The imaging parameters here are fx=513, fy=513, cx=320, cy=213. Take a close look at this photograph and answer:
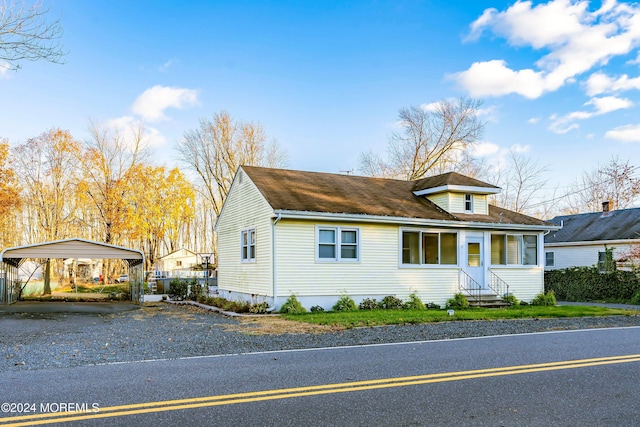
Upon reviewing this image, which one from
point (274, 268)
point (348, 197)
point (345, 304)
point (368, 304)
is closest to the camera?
point (274, 268)

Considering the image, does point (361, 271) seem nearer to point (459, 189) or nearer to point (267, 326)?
point (267, 326)

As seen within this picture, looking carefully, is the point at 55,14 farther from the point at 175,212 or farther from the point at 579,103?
the point at 175,212

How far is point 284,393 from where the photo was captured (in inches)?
236

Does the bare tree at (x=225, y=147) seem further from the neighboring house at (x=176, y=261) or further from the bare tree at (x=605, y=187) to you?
the bare tree at (x=605, y=187)

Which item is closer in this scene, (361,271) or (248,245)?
(361,271)

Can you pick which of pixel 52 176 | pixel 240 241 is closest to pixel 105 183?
pixel 52 176

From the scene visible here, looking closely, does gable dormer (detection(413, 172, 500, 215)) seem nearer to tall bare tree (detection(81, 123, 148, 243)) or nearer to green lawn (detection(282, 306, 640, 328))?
green lawn (detection(282, 306, 640, 328))

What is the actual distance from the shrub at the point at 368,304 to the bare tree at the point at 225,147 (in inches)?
1066

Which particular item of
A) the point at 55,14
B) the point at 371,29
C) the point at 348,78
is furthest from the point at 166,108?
the point at 55,14

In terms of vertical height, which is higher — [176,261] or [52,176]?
[52,176]

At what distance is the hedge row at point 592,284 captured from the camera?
83.4 feet

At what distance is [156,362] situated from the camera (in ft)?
26.5

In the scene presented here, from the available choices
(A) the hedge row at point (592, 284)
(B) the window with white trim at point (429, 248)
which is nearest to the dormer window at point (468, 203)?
(B) the window with white trim at point (429, 248)

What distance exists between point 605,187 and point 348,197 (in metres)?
33.7
